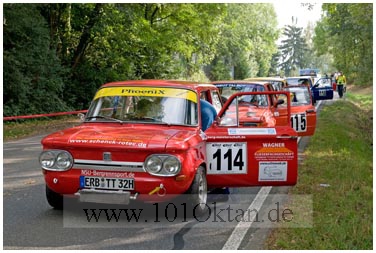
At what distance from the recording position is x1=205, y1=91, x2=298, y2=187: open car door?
21.1 feet

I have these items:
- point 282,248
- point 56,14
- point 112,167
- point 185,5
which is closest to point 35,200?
point 112,167

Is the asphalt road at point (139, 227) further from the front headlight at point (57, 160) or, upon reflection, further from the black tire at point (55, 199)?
the front headlight at point (57, 160)

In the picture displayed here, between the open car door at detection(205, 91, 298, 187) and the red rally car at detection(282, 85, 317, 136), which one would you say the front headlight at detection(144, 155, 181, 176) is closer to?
the open car door at detection(205, 91, 298, 187)

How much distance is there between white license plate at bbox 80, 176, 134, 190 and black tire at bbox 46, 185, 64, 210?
0.72 metres

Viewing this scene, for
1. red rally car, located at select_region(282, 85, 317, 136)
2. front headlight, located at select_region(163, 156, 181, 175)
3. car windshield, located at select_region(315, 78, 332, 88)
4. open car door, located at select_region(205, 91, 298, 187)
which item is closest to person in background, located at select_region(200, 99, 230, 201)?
open car door, located at select_region(205, 91, 298, 187)

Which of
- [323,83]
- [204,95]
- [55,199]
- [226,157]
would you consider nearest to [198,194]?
[226,157]

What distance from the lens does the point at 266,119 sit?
10195 mm

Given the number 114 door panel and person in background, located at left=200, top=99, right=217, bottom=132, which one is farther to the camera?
person in background, located at left=200, top=99, right=217, bottom=132

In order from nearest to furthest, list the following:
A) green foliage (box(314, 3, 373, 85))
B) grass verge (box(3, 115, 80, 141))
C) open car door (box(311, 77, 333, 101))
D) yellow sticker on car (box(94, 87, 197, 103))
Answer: yellow sticker on car (box(94, 87, 197, 103)) < grass verge (box(3, 115, 80, 141)) < green foliage (box(314, 3, 373, 85)) < open car door (box(311, 77, 333, 101))

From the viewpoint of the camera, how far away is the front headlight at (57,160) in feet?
19.8

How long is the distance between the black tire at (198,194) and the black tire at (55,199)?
164 cm

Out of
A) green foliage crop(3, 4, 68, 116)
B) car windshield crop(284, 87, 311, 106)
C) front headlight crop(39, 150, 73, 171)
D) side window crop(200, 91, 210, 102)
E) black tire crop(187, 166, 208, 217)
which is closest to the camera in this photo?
front headlight crop(39, 150, 73, 171)

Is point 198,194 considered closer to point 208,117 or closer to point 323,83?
point 208,117

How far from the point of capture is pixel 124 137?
19.8 ft
